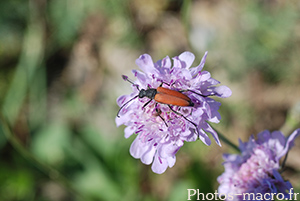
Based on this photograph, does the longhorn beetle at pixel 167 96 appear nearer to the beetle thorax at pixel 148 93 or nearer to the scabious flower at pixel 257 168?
the beetle thorax at pixel 148 93

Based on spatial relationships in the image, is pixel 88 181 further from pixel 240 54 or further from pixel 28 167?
pixel 240 54

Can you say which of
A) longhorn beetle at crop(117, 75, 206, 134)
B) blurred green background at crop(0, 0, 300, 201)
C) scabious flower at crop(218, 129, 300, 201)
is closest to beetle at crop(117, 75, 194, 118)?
longhorn beetle at crop(117, 75, 206, 134)

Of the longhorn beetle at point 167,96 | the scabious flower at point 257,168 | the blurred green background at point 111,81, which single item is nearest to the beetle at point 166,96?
the longhorn beetle at point 167,96

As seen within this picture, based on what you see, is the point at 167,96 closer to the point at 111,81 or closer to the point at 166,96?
the point at 166,96

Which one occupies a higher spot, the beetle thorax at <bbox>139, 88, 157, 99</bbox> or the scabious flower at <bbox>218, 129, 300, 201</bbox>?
the beetle thorax at <bbox>139, 88, 157, 99</bbox>

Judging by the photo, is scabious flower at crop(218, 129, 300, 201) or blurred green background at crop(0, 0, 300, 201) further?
blurred green background at crop(0, 0, 300, 201)

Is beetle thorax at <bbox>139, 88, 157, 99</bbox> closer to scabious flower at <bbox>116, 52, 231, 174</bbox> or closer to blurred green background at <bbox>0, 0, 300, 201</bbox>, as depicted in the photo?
scabious flower at <bbox>116, 52, 231, 174</bbox>
